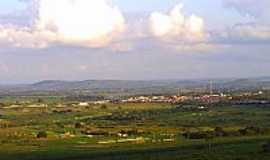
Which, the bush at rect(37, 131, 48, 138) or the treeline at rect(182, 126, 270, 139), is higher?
the treeline at rect(182, 126, 270, 139)

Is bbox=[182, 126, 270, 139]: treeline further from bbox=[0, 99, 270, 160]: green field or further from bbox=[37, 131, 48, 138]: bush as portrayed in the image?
bbox=[37, 131, 48, 138]: bush

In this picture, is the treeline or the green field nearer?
the green field

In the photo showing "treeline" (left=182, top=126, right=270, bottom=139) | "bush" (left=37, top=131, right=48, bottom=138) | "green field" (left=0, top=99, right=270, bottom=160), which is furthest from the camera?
"bush" (left=37, top=131, right=48, bottom=138)

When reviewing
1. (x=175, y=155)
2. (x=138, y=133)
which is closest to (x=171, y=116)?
(x=138, y=133)

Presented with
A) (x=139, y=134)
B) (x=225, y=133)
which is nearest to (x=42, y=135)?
(x=139, y=134)

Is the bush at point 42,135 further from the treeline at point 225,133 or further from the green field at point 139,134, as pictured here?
the treeline at point 225,133

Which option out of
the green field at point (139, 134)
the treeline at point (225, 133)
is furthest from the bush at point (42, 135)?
the treeline at point (225, 133)

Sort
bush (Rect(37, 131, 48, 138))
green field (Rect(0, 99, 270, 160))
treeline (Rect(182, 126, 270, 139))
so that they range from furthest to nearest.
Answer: bush (Rect(37, 131, 48, 138))
treeline (Rect(182, 126, 270, 139))
green field (Rect(0, 99, 270, 160))

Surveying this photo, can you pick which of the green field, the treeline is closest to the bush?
the green field

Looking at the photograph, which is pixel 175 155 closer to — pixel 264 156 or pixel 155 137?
pixel 264 156
